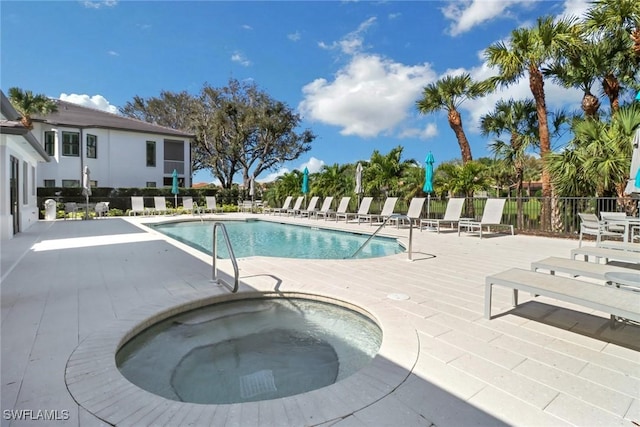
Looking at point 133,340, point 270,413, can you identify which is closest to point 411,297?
point 270,413

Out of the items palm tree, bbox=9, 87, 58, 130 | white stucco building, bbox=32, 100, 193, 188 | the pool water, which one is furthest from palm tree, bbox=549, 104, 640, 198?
white stucco building, bbox=32, 100, 193, 188

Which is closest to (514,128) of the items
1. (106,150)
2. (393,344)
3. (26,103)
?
(393,344)

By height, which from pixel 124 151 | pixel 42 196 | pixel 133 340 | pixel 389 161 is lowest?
pixel 133 340

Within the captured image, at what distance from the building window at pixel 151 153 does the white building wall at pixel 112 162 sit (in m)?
0.23

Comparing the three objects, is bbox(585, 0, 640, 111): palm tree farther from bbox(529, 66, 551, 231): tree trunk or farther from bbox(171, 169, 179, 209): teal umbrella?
bbox(171, 169, 179, 209): teal umbrella

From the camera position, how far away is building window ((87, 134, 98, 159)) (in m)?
22.3

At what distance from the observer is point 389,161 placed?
48.7 ft

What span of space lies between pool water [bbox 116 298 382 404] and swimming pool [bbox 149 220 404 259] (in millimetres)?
3811

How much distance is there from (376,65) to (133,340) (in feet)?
64.6

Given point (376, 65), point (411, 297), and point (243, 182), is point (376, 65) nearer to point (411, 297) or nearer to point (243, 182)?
point (243, 182)

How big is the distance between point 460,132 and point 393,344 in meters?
14.1

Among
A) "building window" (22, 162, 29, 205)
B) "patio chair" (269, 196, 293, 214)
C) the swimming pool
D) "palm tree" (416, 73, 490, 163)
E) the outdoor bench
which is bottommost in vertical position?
the swimming pool

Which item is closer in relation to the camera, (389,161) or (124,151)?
(389,161)

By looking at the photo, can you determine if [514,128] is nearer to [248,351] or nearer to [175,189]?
[248,351]
